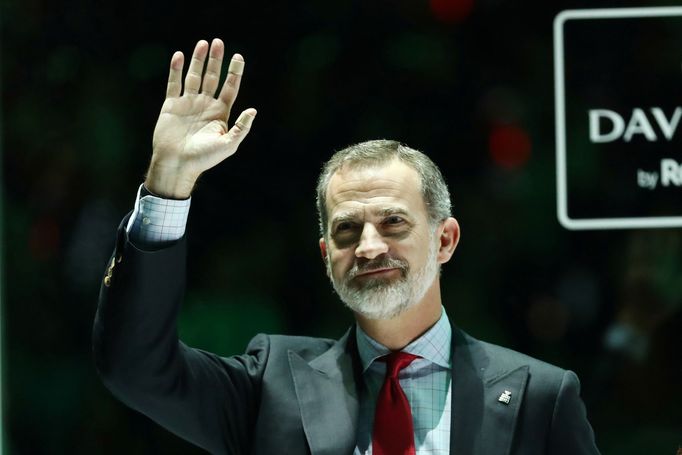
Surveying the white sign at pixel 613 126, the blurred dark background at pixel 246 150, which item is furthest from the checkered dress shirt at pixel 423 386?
the white sign at pixel 613 126

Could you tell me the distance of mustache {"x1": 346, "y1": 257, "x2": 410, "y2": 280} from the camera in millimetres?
2848

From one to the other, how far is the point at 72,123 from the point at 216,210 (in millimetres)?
609

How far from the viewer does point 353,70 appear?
385 cm

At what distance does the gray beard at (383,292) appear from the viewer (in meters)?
2.84

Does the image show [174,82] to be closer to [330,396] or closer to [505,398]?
[330,396]

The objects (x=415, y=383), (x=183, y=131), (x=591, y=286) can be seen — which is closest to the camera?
(x=183, y=131)

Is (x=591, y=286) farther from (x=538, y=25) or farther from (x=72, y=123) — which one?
(x=72, y=123)

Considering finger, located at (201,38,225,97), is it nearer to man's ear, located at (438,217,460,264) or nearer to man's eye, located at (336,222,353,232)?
man's eye, located at (336,222,353,232)

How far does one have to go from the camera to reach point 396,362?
2.91m

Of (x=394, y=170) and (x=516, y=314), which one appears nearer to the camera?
(x=394, y=170)

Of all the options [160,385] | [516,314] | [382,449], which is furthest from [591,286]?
[160,385]

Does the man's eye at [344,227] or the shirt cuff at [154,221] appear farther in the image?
the man's eye at [344,227]

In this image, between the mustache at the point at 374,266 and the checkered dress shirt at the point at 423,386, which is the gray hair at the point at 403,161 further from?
the checkered dress shirt at the point at 423,386

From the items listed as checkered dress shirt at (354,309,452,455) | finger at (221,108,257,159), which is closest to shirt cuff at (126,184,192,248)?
finger at (221,108,257,159)
